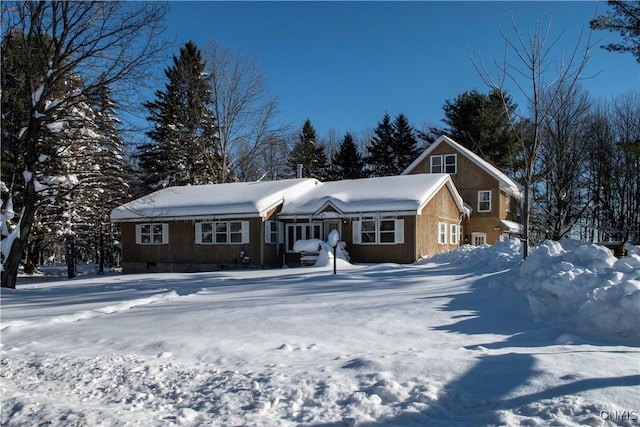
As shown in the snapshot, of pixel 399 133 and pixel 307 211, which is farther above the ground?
pixel 399 133

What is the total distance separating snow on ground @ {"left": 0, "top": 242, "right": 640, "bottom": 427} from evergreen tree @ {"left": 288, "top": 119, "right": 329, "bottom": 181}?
129ft

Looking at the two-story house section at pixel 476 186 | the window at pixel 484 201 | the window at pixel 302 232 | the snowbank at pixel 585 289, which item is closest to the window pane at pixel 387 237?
the window at pixel 302 232

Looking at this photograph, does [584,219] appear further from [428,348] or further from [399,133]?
[428,348]

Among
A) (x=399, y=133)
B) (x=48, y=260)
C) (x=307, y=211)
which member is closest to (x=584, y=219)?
(x=399, y=133)

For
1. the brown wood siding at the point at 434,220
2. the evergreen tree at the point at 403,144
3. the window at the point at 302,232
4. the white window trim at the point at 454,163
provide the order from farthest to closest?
the evergreen tree at the point at 403,144, the white window trim at the point at 454,163, the window at the point at 302,232, the brown wood siding at the point at 434,220

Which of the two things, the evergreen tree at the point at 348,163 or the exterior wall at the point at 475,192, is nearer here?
the exterior wall at the point at 475,192

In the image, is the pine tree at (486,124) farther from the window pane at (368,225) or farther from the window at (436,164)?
the window pane at (368,225)

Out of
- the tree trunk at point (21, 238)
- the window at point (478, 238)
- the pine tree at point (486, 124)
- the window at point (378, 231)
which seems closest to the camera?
the tree trunk at point (21, 238)

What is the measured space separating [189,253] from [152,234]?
2635 mm

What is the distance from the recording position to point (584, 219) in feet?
118

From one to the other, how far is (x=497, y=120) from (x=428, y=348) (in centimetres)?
3894

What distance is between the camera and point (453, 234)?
2794cm

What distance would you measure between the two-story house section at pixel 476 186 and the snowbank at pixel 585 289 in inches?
889

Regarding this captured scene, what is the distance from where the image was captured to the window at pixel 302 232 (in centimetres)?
2450
